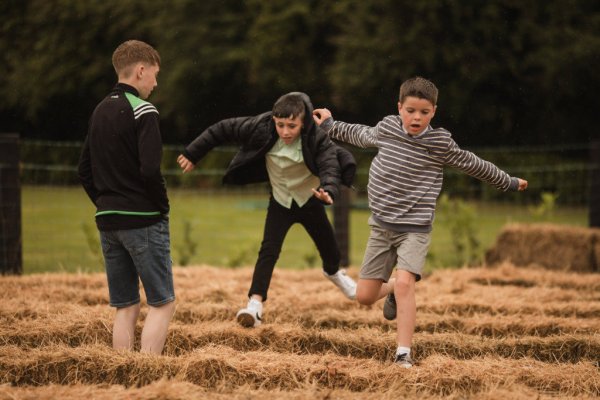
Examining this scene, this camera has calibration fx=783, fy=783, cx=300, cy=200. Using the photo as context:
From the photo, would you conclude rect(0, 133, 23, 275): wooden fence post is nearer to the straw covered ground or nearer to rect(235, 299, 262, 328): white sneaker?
the straw covered ground

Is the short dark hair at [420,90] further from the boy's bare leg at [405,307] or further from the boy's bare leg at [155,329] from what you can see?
the boy's bare leg at [155,329]

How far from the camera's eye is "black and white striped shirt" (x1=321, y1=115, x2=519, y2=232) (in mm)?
4648

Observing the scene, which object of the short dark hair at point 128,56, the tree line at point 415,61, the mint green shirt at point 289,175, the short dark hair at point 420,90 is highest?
the tree line at point 415,61

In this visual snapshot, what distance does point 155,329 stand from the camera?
4387 mm

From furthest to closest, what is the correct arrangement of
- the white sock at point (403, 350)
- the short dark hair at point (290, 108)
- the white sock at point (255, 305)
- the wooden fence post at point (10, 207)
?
the wooden fence post at point (10, 207) < the white sock at point (255, 305) < the short dark hair at point (290, 108) < the white sock at point (403, 350)

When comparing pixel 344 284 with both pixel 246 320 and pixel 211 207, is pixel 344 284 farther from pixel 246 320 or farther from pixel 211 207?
pixel 211 207

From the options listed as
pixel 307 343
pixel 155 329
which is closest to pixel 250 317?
pixel 307 343

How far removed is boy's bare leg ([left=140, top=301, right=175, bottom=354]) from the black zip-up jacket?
0.51 metres

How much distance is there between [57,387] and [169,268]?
1.02m

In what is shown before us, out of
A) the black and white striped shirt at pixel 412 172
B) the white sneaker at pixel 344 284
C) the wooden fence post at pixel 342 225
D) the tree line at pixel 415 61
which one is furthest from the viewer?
the tree line at pixel 415 61

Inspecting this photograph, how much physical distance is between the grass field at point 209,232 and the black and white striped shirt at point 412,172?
382 cm

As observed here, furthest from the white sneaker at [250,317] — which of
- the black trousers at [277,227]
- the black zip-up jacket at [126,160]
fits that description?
the black zip-up jacket at [126,160]

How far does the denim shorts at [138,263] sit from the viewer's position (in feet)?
14.0

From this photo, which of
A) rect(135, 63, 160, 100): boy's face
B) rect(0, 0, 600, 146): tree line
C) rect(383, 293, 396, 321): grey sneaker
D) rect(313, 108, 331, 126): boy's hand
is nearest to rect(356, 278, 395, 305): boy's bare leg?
rect(383, 293, 396, 321): grey sneaker
